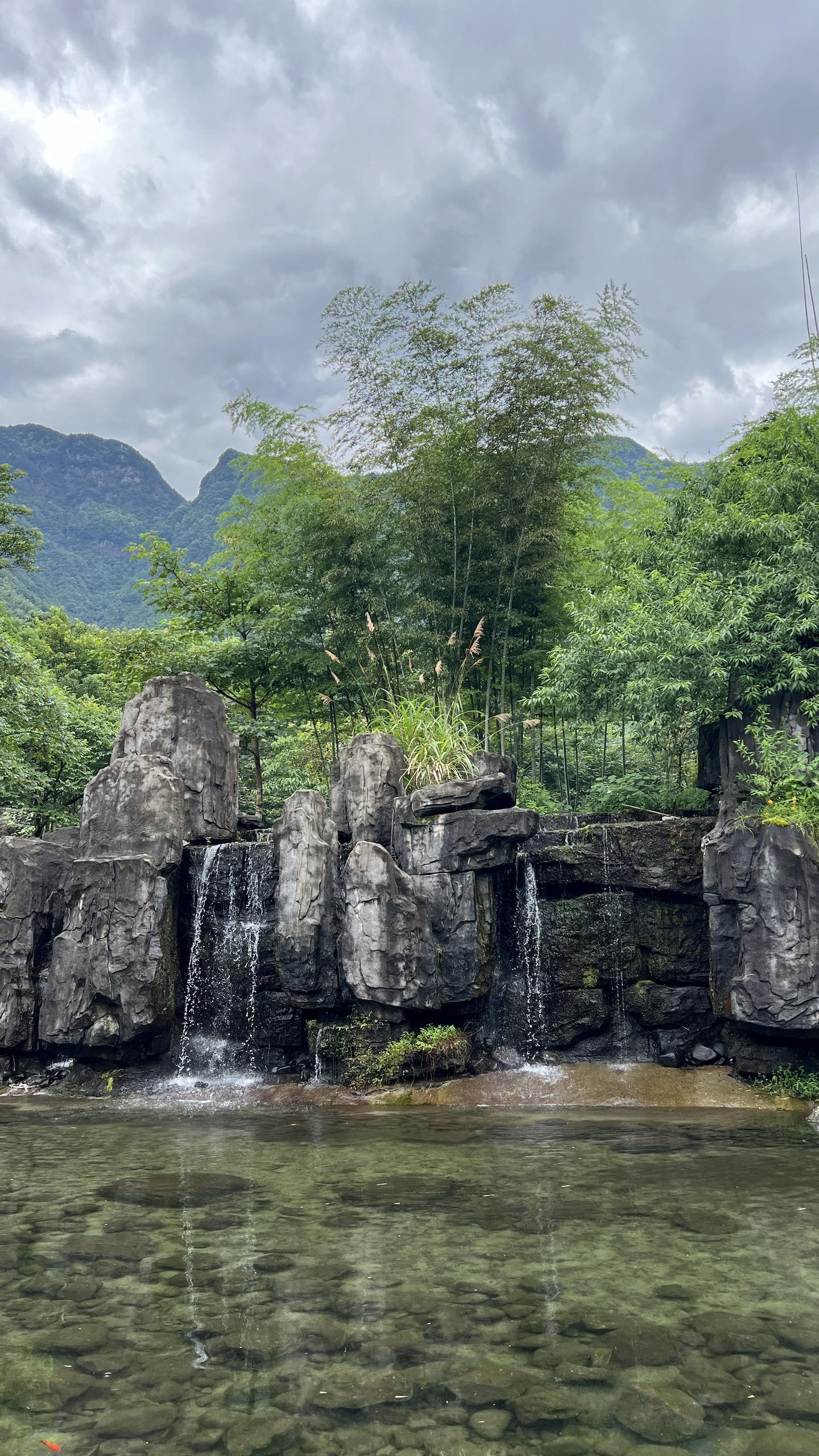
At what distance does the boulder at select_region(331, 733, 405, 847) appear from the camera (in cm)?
987

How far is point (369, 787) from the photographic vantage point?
996 centimetres

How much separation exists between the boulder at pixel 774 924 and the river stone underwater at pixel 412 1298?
1632mm

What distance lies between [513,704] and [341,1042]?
22.4 feet

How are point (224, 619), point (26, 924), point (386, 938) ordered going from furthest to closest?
1. point (224, 619)
2. point (26, 924)
3. point (386, 938)

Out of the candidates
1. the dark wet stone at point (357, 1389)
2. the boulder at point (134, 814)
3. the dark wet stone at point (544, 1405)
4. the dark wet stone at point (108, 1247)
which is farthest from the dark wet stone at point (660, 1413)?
the boulder at point (134, 814)

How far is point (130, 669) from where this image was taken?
1561cm

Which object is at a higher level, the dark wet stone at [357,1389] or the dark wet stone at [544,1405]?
the dark wet stone at [544,1405]

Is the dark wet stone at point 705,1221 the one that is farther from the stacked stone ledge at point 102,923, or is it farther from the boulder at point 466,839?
the stacked stone ledge at point 102,923

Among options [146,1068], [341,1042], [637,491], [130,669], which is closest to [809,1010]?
[341,1042]

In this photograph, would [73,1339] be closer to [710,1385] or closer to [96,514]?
[710,1385]

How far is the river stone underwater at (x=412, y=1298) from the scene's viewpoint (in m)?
3.15

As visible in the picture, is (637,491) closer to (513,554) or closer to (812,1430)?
(513,554)

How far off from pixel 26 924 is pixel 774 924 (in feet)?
24.6

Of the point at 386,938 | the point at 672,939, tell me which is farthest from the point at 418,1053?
the point at 672,939
